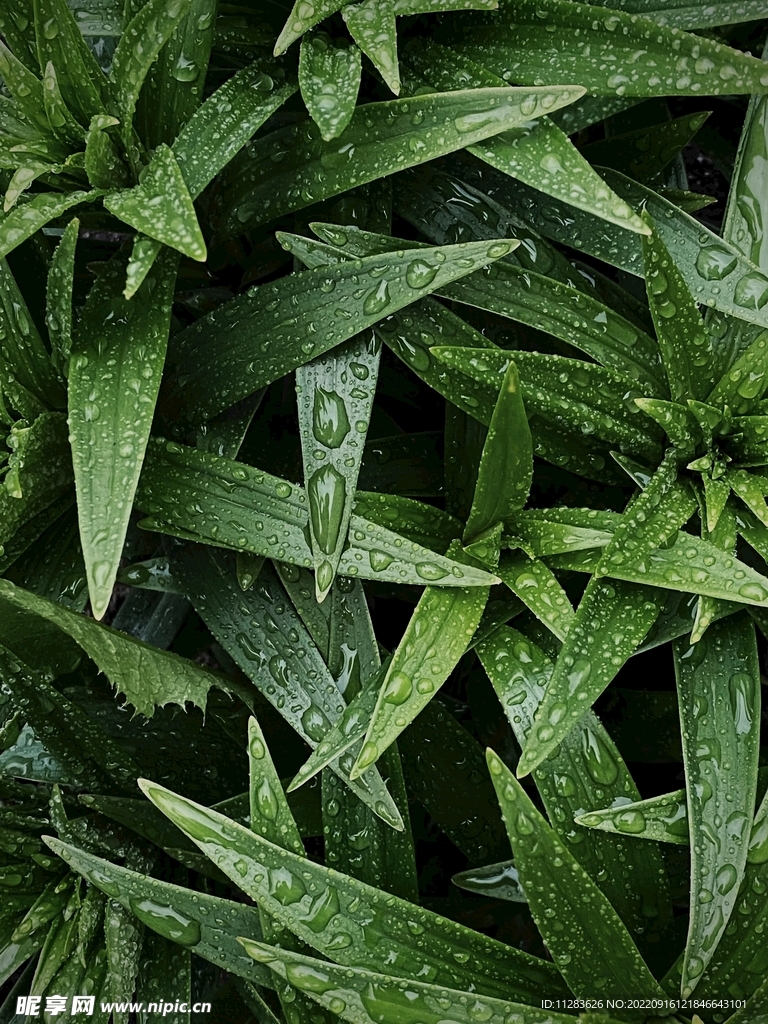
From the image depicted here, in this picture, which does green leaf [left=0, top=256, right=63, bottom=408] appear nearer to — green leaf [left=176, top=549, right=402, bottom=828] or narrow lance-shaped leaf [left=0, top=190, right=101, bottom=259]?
narrow lance-shaped leaf [left=0, top=190, right=101, bottom=259]

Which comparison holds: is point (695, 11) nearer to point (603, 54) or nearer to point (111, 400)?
point (603, 54)

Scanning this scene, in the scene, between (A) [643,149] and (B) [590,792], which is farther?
(A) [643,149]

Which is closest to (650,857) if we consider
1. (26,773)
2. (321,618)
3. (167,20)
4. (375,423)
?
(321,618)

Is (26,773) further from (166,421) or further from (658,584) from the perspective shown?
(658,584)

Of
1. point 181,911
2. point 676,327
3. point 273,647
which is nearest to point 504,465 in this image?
point 676,327

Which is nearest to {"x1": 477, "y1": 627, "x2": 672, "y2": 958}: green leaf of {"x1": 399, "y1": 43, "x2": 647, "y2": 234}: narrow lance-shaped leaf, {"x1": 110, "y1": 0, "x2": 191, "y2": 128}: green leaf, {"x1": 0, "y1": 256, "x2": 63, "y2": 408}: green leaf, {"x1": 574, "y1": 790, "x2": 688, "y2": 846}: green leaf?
{"x1": 574, "y1": 790, "x2": 688, "y2": 846}: green leaf
